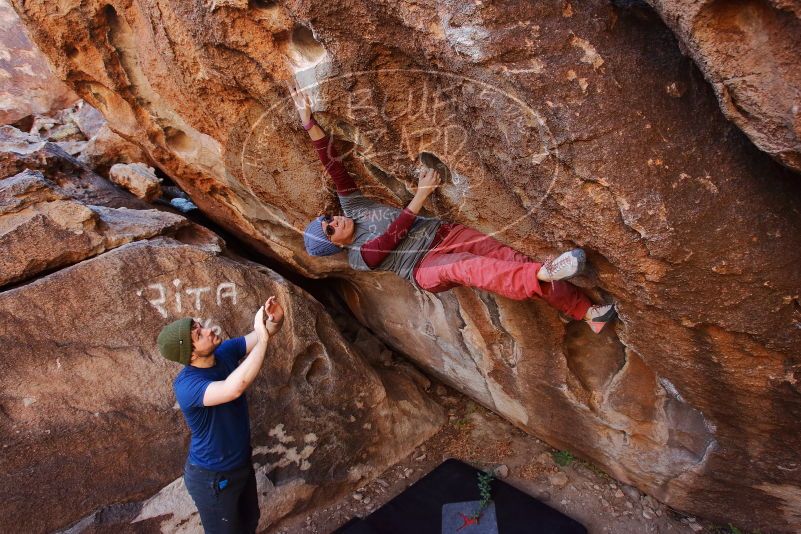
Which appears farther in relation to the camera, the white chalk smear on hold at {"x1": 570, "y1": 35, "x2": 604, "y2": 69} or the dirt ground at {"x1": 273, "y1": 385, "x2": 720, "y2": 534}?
the dirt ground at {"x1": 273, "y1": 385, "x2": 720, "y2": 534}

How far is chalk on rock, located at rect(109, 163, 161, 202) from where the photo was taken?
4.32 meters

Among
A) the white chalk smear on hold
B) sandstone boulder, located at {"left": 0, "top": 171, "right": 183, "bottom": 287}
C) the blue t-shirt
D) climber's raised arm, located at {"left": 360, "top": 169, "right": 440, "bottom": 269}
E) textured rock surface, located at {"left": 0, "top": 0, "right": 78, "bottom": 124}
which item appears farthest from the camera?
textured rock surface, located at {"left": 0, "top": 0, "right": 78, "bottom": 124}

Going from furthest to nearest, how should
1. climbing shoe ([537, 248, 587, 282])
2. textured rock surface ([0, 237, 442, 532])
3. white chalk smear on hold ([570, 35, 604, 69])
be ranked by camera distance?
textured rock surface ([0, 237, 442, 532]) → climbing shoe ([537, 248, 587, 282]) → white chalk smear on hold ([570, 35, 604, 69])

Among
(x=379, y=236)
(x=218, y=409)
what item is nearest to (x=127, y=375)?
(x=218, y=409)

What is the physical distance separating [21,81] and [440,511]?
22.0 feet

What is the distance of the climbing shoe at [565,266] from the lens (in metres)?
2.18

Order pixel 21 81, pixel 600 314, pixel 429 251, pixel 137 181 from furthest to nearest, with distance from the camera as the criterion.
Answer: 1. pixel 21 81
2. pixel 137 181
3. pixel 429 251
4. pixel 600 314

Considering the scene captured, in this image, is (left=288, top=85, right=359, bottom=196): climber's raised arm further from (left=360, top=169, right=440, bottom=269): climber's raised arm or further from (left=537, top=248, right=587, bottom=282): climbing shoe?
(left=537, top=248, right=587, bottom=282): climbing shoe

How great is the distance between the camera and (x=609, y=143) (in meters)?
1.91

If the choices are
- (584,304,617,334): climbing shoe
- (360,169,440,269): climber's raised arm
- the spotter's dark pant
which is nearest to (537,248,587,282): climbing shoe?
(584,304,617,334): climbing shoe

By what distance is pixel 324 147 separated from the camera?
2719 millimetres

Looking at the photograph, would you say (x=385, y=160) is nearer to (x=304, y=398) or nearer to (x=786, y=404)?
(x=304, y=398)

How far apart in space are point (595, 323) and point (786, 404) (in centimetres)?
84

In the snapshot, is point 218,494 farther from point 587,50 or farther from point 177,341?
point 587,50
